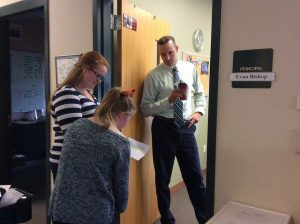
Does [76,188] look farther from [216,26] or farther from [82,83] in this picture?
[216,26]

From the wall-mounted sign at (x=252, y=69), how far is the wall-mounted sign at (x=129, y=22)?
39.0 inches

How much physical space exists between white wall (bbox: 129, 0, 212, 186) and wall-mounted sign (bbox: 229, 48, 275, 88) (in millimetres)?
1496

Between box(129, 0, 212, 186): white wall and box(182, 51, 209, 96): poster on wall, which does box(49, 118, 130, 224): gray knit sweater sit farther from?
box(182, 51, 209, 96): poster on wall

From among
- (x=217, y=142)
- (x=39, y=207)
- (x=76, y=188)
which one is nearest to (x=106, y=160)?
(x=76, y=188)

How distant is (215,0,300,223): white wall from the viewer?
1.34 meters

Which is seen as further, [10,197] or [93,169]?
[10,197]

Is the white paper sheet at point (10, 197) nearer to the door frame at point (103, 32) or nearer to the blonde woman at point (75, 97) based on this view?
the blonde woman at point (75, 97)

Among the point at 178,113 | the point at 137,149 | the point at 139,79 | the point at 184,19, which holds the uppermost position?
the point at 184,19

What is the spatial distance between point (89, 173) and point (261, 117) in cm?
83

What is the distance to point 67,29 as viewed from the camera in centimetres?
222

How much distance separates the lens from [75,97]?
166cm

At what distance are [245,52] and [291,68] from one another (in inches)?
8.6

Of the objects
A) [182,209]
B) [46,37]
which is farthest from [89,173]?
[182,209]

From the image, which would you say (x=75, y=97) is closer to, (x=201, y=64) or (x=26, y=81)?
(x=201, y=64)
